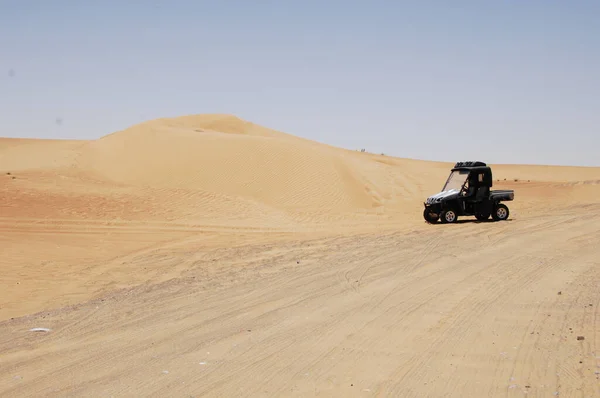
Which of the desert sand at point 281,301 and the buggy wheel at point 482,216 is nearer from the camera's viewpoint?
the desert sand at point 281,301

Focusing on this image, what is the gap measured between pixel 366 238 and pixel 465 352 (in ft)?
35.4

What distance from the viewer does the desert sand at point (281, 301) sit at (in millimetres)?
6098

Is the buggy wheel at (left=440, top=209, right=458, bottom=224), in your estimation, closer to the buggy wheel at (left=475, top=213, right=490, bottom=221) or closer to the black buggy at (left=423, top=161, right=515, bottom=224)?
the black buggy at (left=423, top=161, right=515, bottom=224)

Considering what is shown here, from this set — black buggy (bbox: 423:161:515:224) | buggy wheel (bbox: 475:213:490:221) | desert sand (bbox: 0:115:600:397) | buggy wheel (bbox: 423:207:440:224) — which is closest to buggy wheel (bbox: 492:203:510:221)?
black buggy (bbox: 423:161:515:224)

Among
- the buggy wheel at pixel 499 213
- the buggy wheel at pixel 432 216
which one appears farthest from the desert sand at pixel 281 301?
the buggy wheel at pixel 499 213

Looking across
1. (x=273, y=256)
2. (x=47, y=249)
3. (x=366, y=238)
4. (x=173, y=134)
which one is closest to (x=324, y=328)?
(x=273, y=256)

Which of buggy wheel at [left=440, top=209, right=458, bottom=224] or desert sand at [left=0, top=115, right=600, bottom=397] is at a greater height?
buggy wheel at [left=440, top=209, right=458, bottom=224]

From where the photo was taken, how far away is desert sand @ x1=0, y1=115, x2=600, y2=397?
20.0 feet

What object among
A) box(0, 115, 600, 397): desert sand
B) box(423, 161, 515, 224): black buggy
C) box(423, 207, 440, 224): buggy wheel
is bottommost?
box(0, 115, 600, 397): desert sand

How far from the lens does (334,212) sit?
2769 cm

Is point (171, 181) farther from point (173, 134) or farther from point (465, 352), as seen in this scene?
point (465, 352)

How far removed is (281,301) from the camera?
9453 millimetres

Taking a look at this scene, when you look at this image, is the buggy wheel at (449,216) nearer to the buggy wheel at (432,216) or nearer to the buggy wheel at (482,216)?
the buggy wheel at (432,216)

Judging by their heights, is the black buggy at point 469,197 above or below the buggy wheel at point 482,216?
above
